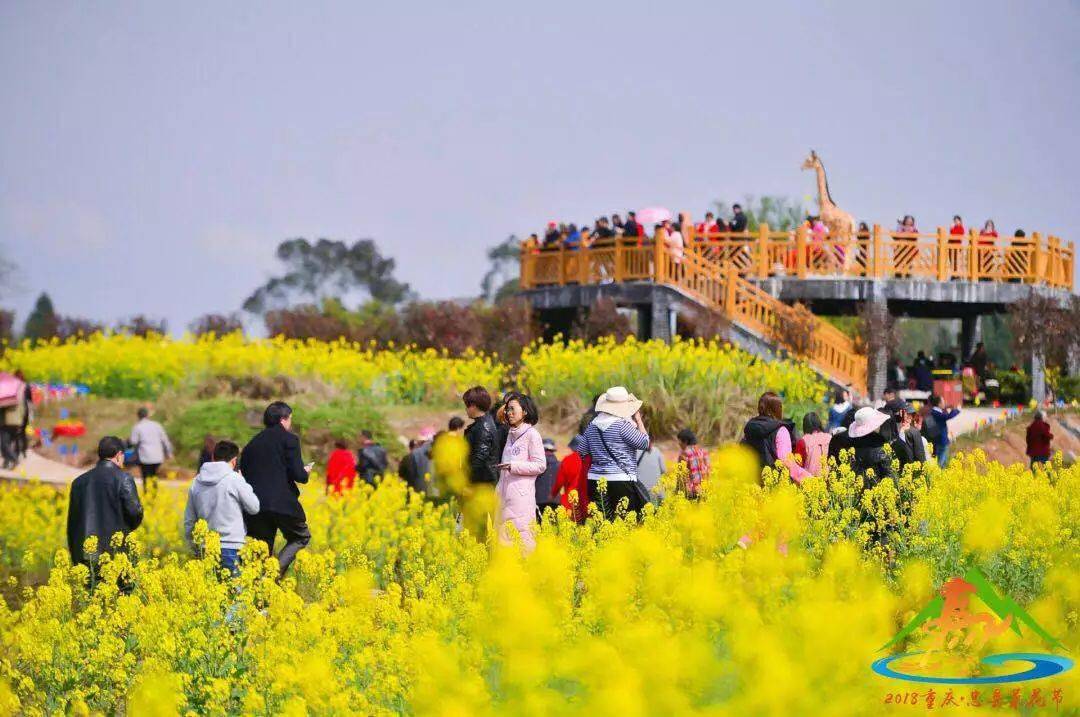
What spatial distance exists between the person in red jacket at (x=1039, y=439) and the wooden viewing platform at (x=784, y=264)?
26.6 ft

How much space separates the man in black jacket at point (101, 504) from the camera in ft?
27.3

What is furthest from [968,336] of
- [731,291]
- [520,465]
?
[520,465]

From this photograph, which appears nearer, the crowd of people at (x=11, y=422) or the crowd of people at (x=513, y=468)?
the crowd of people at (x=513, y=468)

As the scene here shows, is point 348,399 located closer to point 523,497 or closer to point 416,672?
point 523,497

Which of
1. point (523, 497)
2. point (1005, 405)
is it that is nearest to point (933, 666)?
point (523, 497)

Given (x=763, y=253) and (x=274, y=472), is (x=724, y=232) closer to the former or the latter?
(x=763, y=253)

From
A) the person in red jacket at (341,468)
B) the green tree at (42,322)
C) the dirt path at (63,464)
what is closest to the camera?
the person in red jacket at (341,468)

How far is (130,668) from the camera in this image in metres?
5.98

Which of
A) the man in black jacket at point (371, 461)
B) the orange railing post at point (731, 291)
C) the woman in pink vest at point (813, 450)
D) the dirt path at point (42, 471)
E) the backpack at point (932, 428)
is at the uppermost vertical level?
the orange railing post at point (731, 291)

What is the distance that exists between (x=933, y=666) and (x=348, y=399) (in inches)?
716

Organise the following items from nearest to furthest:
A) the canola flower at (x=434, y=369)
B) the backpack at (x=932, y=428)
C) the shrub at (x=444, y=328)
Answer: the backpack at (x=932, y=428) < the canola flower at (x=434, y=369) < the shrub at (x=444, y=328)

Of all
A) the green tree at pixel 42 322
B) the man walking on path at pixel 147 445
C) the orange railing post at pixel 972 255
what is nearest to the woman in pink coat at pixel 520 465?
the man walking on path at pixel 147 445

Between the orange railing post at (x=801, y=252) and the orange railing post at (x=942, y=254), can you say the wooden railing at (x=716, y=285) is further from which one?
the orange railing post at (x=942, y=254)

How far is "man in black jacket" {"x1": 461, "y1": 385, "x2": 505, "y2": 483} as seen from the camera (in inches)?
351
